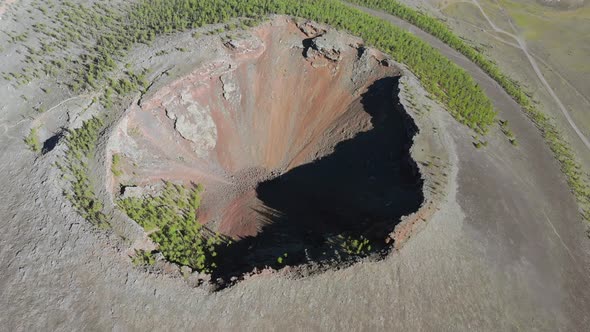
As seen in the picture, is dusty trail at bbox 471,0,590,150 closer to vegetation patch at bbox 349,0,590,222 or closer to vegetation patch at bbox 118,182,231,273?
vegetation patch at bbox 349,0,590,222

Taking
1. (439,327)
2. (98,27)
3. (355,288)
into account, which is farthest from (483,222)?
(98,27)

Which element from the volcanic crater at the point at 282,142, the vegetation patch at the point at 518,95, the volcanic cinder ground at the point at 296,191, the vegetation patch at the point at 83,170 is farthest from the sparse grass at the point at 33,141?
the vegetation patch at the point at 518,95

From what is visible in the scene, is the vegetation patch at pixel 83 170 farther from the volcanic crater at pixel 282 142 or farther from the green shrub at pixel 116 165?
the volcanic crater at pixel 282 142

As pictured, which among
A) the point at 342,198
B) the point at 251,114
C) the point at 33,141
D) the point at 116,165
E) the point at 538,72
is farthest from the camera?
the point at 538,72

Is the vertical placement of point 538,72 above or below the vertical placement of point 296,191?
above

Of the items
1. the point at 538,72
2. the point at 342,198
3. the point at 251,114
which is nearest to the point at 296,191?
the point at 342,198

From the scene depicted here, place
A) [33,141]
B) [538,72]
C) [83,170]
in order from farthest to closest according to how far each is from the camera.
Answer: [538,72] → [33,141] → [83,170]

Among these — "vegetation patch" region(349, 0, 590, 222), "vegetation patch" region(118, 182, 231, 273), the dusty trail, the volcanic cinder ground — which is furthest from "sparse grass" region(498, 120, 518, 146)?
"vegetation patch" region(118, 182, 231, 273)

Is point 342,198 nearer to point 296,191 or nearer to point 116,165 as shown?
point 296,191
